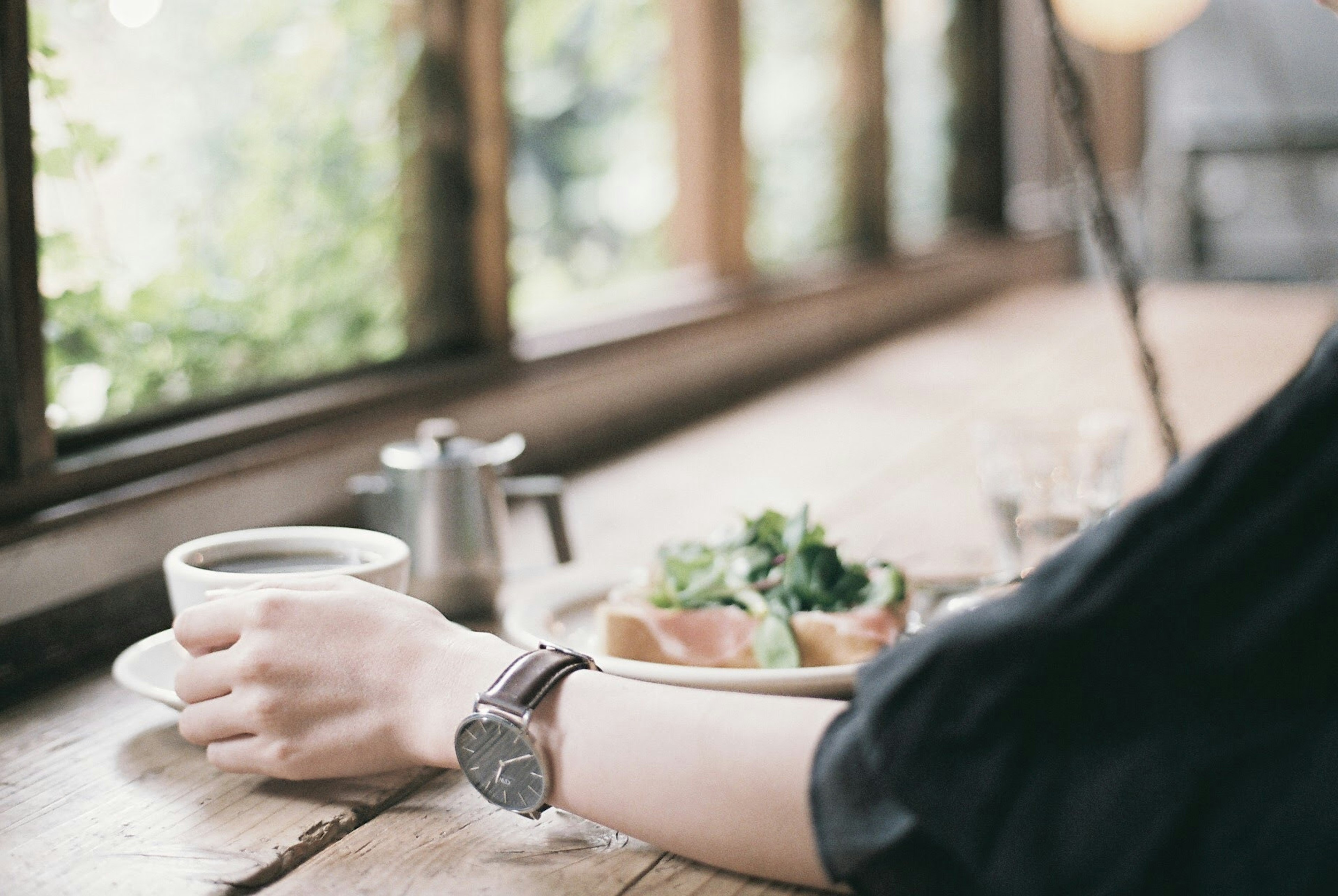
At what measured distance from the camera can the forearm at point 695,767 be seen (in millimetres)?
647

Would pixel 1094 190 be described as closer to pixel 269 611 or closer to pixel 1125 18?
pixel 269 611

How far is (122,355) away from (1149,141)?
640 cm

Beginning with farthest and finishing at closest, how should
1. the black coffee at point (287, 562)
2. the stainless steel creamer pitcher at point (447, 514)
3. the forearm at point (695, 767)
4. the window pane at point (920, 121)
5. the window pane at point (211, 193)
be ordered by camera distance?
the window pane at point (920, 121)
the window pane at point (211, 193)
the stainless steel creamer pitcher at point (447, 514)
the black coffee at point (287, 562)
the forearm at point (695, 767)

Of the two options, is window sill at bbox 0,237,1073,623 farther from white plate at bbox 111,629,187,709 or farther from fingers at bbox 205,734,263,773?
fingers at bbox 205,734,263,773

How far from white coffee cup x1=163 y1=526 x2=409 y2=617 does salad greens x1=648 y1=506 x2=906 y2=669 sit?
0.67 ft

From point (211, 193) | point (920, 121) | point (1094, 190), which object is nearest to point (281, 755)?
point (1094, 190)

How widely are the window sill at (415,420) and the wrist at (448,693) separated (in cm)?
47

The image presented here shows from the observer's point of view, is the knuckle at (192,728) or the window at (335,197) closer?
the knuckle at (192,728)

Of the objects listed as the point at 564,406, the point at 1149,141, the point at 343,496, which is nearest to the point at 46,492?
the point at 343,496

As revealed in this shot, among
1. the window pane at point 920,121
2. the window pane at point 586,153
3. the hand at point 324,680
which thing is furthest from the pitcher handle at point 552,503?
the window pane at point 920,121

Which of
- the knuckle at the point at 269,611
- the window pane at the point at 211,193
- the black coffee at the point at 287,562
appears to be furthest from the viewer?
the window pane at the point at 211,193

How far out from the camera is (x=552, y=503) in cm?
118

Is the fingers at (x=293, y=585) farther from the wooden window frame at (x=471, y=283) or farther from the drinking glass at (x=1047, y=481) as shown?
the drinking glass at (x=1047, y=481)

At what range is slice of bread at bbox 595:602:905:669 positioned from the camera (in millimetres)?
900
